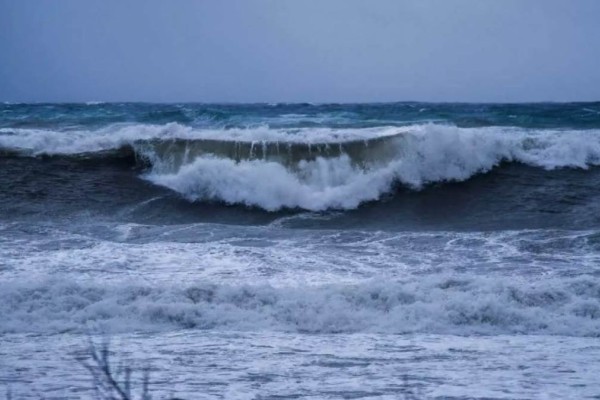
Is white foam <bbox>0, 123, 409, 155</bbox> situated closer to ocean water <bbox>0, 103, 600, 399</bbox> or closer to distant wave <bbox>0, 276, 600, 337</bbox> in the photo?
ocean water <bbox>0, 103, 600, 399</bbox>

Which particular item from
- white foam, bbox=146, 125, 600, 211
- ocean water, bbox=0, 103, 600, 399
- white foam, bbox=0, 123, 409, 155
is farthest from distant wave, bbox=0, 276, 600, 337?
white foam, bbox=0, 123, 409, 155

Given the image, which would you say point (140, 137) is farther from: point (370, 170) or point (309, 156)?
point (370, 170)

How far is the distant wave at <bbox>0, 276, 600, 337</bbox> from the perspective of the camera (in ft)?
17.9

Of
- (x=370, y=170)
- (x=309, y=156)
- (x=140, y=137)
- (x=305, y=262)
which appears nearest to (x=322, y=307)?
(x=305, y=262)

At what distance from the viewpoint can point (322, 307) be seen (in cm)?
580

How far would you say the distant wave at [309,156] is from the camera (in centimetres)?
1255

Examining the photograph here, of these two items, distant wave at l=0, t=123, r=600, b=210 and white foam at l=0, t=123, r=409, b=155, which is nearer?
distant wave at l=0, t=123, r=600, b=210

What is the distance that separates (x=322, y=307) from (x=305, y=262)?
6.10ft

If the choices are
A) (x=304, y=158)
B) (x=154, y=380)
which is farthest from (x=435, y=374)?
(x=304, y=158)

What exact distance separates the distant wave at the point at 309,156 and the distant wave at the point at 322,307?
5.72m

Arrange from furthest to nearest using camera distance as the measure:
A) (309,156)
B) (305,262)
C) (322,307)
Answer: (309,156) < (305,262) < (322,307)

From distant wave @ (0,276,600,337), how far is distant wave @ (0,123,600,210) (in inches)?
225

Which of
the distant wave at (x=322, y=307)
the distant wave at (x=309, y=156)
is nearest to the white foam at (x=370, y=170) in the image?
the distant wave at (x=309, y=156)

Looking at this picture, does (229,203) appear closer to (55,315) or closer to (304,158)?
(304,158)
